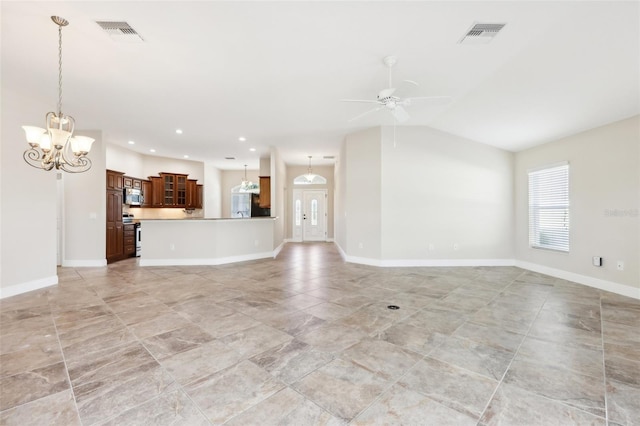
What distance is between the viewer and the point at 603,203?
4.17 metres

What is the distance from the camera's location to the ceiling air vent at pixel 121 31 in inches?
103

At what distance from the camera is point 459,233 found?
230 inches

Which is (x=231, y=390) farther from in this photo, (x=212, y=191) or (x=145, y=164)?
(x=212, y=191)

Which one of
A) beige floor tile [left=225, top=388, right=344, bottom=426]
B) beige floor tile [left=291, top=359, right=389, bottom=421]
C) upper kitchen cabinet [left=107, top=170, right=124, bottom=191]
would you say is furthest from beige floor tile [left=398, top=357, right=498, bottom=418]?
upper kitchen cabinet [left=107, top=170, right=124, bottom=191]

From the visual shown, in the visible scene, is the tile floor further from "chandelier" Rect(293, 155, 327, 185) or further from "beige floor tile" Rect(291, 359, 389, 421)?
"chandelier" Rect(293, 155, 327, 185)

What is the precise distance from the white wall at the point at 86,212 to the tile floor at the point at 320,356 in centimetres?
211

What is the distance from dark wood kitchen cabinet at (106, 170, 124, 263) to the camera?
6.38m

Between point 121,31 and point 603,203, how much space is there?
265 inches

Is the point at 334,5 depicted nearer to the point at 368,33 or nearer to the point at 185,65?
the point at 368,33

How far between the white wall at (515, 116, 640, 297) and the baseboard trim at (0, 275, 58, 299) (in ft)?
28.7

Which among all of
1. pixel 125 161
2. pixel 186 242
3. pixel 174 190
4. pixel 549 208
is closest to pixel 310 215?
pixel 174 190

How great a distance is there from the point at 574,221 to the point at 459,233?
1829mm

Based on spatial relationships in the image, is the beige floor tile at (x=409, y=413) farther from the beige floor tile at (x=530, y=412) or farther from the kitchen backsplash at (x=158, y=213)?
the kitchen backsplash at (x=158, y=213)

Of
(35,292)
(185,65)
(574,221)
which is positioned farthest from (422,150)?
(35,292)
